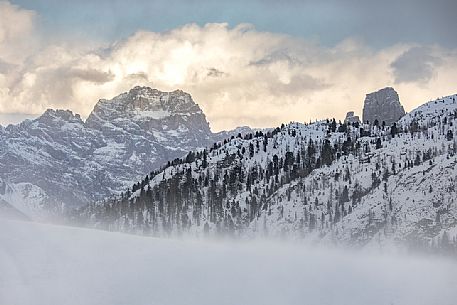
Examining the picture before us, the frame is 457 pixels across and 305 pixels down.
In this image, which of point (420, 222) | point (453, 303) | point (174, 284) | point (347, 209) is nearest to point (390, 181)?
point (347, 209)

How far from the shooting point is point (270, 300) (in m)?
27.7

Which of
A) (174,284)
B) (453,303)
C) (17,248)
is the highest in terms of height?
(17,248)

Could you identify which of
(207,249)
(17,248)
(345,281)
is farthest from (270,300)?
(17,248)

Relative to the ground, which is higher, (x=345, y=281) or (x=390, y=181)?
(x=390, y=181)

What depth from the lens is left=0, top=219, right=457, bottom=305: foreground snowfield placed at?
2247 centimetres

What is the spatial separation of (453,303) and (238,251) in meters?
14.1

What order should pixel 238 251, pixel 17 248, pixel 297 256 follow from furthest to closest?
pixel 297 256 → pixel 238 251 → pixel 17 248

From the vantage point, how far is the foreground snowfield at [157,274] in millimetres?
22469

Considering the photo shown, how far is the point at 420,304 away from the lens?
32906mm

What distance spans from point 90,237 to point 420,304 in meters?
18.6

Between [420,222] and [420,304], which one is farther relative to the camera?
[420,222]

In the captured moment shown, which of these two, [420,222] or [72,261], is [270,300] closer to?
[72,261]

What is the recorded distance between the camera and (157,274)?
26.2 metres

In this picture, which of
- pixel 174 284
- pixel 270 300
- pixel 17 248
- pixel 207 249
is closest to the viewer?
pixel 17 248
